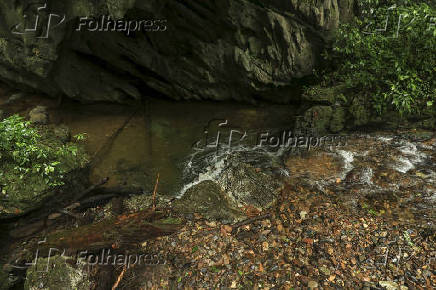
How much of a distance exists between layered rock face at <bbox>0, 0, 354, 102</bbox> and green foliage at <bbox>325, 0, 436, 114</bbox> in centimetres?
90

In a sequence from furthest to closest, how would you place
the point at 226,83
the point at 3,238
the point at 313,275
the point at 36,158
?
the point at 226,83, the point at 36,158, the point at 3,238, the point at 313,275

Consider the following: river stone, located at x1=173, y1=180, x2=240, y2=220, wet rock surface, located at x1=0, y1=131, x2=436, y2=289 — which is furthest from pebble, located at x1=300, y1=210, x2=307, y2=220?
river stone, located at x1=173, y1=180, x2=240, y2=220

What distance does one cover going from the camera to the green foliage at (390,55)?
26.0 ft

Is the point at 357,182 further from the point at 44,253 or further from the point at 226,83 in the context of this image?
the point at 44,253

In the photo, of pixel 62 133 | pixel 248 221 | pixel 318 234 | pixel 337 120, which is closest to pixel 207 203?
pixel 248 221

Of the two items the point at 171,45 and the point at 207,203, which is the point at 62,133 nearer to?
the point at 171,45

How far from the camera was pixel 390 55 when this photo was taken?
332 inches

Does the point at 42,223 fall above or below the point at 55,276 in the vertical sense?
above

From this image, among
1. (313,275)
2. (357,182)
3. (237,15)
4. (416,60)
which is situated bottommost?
(313,275)

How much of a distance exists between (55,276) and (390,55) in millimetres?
10989

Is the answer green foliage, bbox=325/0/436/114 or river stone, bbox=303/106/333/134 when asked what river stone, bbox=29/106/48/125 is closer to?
river stone, bbox=303/106/333/134

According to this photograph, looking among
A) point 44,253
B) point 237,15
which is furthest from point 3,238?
point 237,15

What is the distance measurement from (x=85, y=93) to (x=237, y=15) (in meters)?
7.02

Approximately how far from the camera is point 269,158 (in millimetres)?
8438
